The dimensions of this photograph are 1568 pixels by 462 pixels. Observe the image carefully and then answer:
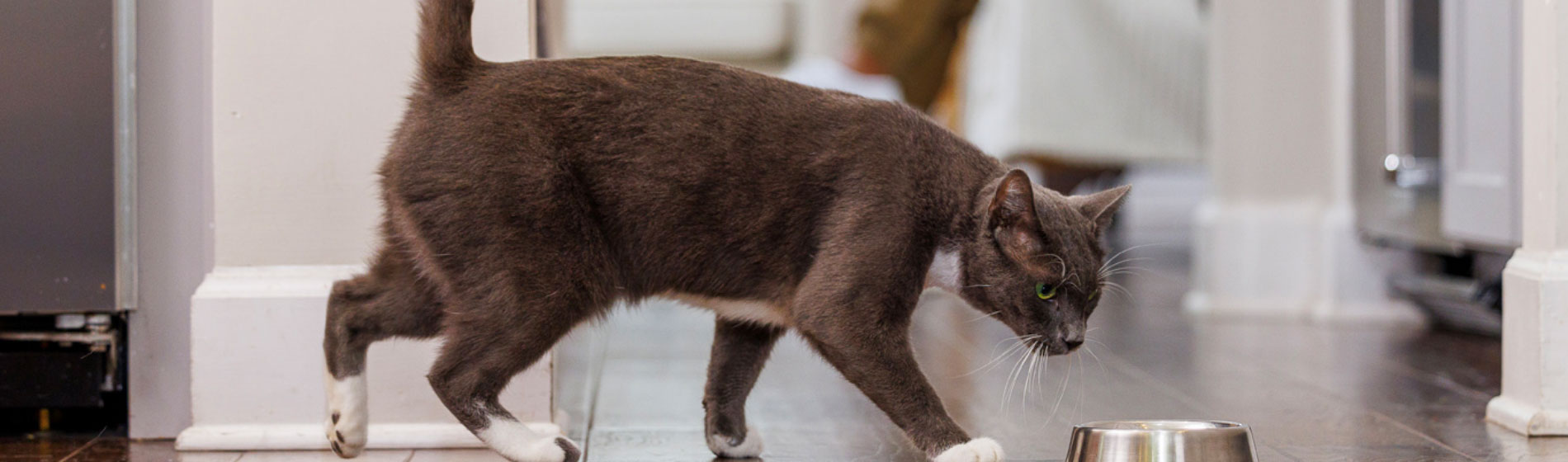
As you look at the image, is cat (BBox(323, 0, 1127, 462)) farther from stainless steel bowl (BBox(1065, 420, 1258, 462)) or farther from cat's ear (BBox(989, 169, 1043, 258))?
stainless steel bowl (BBox(1065, 420, 1258, 462))

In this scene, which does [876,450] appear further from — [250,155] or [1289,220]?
[1289,220]

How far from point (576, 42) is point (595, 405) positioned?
4.86 meters

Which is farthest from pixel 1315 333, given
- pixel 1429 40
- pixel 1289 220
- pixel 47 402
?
pixel 47 402

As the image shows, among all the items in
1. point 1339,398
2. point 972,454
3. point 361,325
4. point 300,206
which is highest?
point 300,206

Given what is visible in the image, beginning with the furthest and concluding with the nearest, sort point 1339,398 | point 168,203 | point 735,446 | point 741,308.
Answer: point 1339,398 < point 168,203 < point 735,446 < point 741,308

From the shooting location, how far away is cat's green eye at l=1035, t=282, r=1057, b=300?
1.41m

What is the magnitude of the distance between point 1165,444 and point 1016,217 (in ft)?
0.90

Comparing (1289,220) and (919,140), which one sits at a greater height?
(919,140)

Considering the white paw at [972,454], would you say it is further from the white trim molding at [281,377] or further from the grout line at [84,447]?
the grout line at [84,447]

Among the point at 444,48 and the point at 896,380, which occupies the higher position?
the point at 444,48

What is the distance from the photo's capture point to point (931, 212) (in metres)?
1.41

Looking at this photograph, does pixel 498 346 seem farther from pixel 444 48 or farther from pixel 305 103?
pixel 305 103

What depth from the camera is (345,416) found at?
4.78 ft

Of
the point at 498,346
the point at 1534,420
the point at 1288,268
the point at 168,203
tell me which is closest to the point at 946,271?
the point at 498,346
